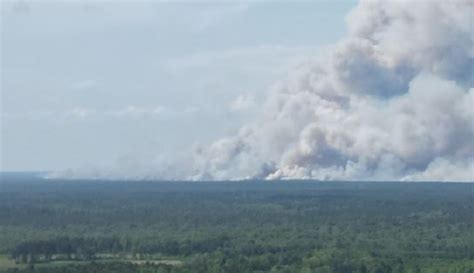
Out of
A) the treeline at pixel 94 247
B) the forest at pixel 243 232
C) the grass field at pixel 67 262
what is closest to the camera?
the forest at pixel 243 232

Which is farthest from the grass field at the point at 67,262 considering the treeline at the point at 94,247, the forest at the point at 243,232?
the treeline at the point at 94,247

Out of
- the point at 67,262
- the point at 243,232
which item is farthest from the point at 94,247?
the point at 243,232

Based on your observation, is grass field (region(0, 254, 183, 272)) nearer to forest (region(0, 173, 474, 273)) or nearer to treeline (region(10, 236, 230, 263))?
forest (region(0, 173, 474, 273))

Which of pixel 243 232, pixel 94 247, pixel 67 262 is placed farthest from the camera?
pixel 243 232

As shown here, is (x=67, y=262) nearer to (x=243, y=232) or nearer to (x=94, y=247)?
(x=94, y=247)

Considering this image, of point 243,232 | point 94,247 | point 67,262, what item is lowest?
point 67,262

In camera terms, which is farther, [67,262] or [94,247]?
[94,247]

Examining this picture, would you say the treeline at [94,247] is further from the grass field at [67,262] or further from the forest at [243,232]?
the grass field at [67,262]

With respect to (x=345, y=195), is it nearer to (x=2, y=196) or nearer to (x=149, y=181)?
(x=2, y=196)

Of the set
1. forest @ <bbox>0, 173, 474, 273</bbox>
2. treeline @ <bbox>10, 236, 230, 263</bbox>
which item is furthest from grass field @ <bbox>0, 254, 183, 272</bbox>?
treeline @ <bbox>10, 236, 230, 263</bbox>

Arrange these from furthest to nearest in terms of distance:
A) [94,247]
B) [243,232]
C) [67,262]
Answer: [243,232] < [94,247] < [67,262]
